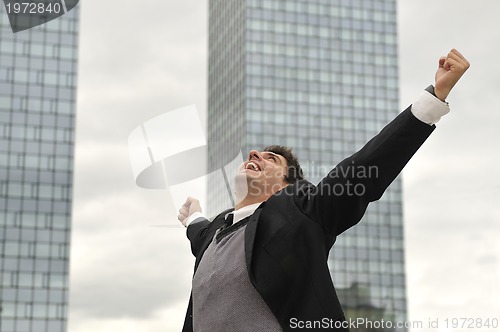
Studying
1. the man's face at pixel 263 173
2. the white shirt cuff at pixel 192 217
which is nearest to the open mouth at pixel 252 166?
the man's face at pixel 263 173

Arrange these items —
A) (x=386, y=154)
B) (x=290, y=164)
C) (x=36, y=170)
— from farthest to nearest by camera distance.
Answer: (x=36, y=170) → (x=290, y=164) → (x=386, y=154)

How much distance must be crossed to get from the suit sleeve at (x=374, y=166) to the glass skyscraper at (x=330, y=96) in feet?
321

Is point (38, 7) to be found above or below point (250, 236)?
below

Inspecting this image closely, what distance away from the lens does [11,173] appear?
90.5 meters

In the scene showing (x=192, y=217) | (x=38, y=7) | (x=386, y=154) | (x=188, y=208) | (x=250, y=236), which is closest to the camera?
(x=386, y=154)

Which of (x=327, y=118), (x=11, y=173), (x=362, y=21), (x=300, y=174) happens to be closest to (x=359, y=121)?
(x=327, y=118)

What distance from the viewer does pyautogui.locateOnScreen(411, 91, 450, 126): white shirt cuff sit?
4.42m

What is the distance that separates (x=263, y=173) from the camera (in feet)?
18.0

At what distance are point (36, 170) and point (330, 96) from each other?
37159mm

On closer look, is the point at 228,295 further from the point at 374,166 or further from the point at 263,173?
the point at 374,166

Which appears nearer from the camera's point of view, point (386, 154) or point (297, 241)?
point (386, 154)

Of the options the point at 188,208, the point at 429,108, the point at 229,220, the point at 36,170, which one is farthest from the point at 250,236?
the point at 36,170

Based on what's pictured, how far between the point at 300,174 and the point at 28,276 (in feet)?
281

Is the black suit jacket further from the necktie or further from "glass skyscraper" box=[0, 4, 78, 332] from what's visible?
"glass skyscraper" box=[0, 4, 78, 332]
